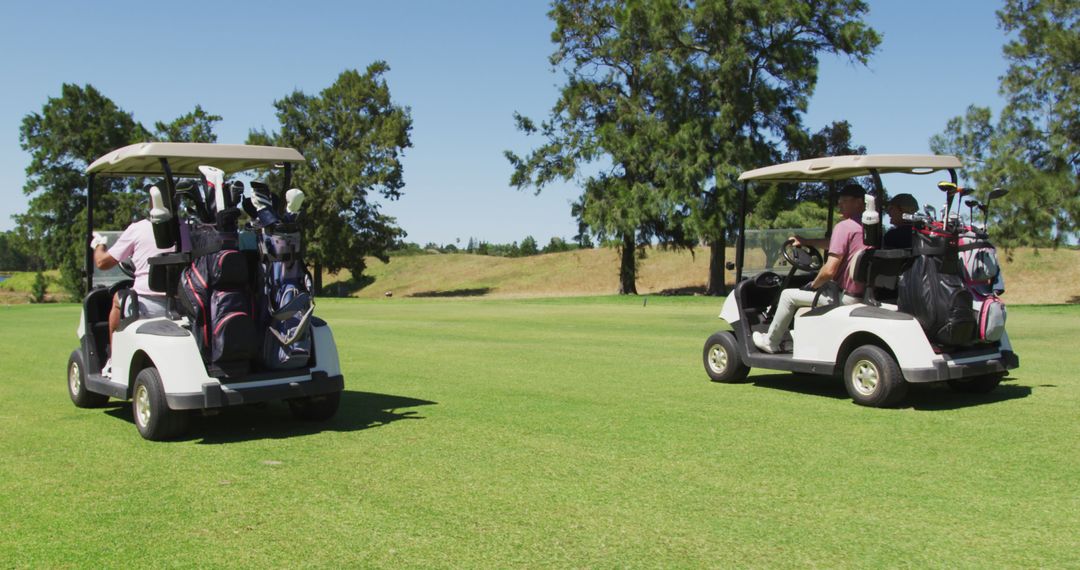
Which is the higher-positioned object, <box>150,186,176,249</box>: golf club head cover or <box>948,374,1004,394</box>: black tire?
<box>150,186,176,249</box>: golf club head cover

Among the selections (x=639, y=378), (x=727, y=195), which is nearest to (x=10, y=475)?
(x=639, y=378)

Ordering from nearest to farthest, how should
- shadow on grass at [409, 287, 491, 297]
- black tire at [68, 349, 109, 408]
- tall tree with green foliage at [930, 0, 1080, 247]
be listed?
black tire at [68, 349, 109, 408], tall tree with green foliage at [930, 0, 1080, 247], shadow on grass at [409, 287, 491, 297]

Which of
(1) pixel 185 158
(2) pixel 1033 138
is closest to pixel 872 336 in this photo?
(1) pixel 185 158

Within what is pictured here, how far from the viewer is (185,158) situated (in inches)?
292

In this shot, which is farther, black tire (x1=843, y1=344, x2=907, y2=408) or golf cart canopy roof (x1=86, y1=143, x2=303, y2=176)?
black tire (x1=843, y1=344, x2=907, y2=408)

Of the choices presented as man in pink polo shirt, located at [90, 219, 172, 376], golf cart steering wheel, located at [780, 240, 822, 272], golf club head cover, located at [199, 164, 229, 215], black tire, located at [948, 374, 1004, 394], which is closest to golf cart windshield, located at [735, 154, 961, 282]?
golf cart steering wheel, located at [780, 240, 822, 272]

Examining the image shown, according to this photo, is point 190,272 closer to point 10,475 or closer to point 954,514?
point 10,475

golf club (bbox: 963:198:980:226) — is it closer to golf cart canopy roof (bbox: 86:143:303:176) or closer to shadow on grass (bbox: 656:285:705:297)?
golf cart canopy roof (bbox: 86:143:303:176)

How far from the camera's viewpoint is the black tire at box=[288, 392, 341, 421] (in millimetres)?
7387

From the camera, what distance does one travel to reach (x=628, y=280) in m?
40.4

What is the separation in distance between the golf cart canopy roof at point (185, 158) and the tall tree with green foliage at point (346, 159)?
43.1 m

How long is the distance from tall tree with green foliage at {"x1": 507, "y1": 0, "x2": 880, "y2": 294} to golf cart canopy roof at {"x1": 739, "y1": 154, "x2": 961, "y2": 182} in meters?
25.9

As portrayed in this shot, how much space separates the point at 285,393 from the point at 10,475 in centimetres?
180

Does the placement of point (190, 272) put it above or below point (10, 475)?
above
